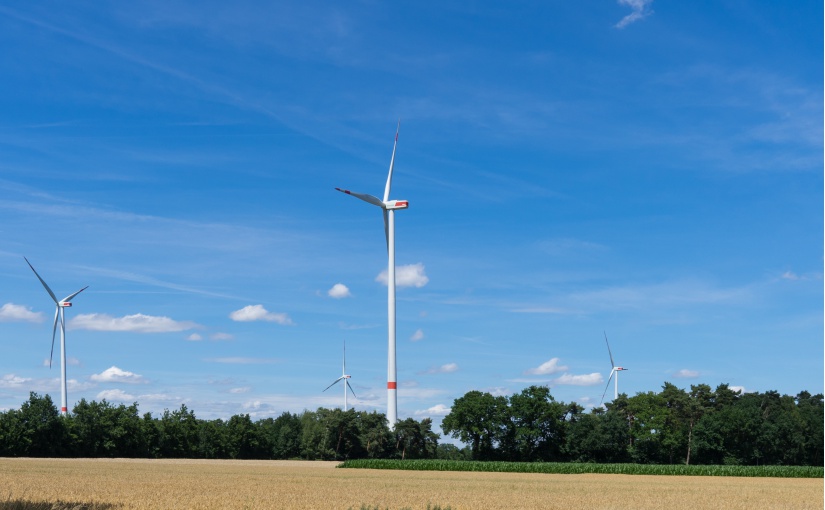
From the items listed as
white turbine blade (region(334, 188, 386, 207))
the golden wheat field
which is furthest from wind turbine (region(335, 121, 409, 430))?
the golden wheat field

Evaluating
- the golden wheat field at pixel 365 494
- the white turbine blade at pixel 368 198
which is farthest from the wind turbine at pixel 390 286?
the golden wheat field at pixel 365 494

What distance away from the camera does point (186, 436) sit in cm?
15500

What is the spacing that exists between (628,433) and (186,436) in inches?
3093

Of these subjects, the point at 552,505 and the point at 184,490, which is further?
the point at 184,490

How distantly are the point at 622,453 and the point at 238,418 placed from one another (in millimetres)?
71887

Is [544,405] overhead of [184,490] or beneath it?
overhead

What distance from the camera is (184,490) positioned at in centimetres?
5912

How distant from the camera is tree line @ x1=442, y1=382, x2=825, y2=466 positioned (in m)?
131

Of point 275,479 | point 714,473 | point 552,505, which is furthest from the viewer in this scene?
point 714,473

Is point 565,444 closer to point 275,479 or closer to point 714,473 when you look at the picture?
point 714,473

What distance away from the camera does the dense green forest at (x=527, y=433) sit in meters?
130

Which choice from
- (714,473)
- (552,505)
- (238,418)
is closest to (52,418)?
(238,418)

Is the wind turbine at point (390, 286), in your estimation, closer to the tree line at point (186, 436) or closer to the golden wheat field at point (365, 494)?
the tree line at point (186, 436)

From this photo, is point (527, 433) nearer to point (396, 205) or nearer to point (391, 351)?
point (391, 351)
